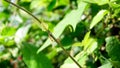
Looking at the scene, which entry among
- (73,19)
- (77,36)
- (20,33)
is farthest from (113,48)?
(20,33)

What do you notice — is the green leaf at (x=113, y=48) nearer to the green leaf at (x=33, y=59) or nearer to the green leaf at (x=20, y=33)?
the green leaf at (x=33, y=59)

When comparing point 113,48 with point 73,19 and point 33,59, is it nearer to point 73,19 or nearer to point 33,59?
point 73,19

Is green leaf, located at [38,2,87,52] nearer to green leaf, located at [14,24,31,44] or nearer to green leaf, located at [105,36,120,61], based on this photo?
green leaf, located at [105,36,120,61]

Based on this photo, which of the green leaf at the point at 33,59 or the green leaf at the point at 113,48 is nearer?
the green leaf at the point at 113,48

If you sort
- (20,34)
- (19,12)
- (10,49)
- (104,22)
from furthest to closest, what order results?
1. (10,49)
2. (19,12)
3. (20,34)
4. (104,22)

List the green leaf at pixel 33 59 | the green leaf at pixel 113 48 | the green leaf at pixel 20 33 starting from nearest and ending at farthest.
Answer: the green leaf at pixel 113 48, the green leaf at pixel 33 59, the green leaf at pixel 20 33

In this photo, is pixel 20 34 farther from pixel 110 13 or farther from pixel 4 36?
pixel 110 13

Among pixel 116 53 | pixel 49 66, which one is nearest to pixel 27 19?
pixel 49 66

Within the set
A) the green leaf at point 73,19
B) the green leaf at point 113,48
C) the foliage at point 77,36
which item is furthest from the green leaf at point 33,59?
the green leaf at point 113,48
